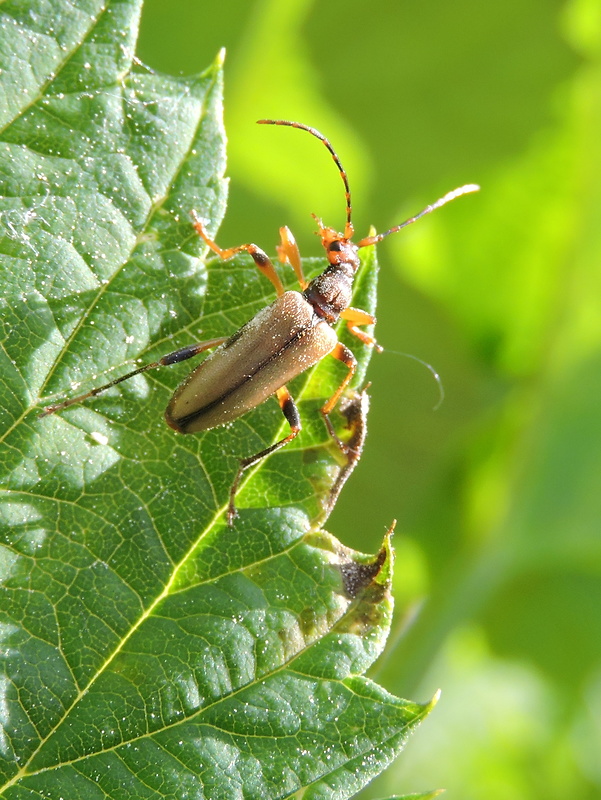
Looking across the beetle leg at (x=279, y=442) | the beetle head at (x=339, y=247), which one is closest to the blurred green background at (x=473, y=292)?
the beetle head at (x=339, y=247)

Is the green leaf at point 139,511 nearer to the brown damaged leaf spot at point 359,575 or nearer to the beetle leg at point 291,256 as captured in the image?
the brown damaged leaf spot at point 359,575

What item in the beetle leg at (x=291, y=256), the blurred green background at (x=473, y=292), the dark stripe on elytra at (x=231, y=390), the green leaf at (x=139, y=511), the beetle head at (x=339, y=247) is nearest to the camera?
the green leaf at (x=139, y=511)

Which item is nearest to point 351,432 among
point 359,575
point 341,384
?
point 341,384

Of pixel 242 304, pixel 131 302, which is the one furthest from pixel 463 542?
pixel 131 302

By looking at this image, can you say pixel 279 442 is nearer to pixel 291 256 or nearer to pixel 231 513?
pixel 231 513

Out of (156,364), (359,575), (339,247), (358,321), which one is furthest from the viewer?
(339,247)

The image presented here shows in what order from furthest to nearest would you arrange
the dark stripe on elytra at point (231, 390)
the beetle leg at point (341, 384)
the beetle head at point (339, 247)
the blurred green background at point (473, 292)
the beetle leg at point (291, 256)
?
the blurred green background at point (473, 292), the beetle head at point (339, 247), the beetle leg at point (291, 256), the beetle leg at point (341, 384), the dark stripe on elytra at point (231, 390)

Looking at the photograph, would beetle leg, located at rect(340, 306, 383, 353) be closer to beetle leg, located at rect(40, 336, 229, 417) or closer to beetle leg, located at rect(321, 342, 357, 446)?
beetle leg, located at rect(321, 342, 357, 446)
